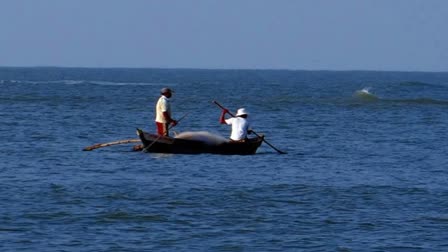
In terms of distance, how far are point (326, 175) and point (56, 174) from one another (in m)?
5.76

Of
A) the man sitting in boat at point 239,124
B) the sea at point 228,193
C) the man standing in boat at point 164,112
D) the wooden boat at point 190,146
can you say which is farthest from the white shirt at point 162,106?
the man sitting in boat at point 239,124

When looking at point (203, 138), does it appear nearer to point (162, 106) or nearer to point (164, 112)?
point (164, 112)

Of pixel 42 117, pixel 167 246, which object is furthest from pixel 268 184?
pixel 42 117

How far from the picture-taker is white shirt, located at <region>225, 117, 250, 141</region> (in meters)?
29.3

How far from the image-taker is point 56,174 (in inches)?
1013

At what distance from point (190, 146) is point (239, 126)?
1287mm

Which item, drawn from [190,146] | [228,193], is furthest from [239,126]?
[228,193]

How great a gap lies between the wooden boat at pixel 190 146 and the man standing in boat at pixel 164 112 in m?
0.30

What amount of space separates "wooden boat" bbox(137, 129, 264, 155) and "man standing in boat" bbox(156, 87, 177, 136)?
0.99ft

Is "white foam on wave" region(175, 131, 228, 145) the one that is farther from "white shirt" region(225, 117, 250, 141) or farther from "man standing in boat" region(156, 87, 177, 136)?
"man standing in boat" region(156, 87, 177, 136)

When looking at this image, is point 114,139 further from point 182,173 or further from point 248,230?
point 248,230

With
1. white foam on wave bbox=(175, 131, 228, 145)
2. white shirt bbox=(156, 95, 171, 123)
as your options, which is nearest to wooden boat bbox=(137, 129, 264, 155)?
white foam on wave bbox=(175, 131, 228, 145)

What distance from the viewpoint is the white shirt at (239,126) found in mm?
29328

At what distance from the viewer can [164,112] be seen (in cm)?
2866
